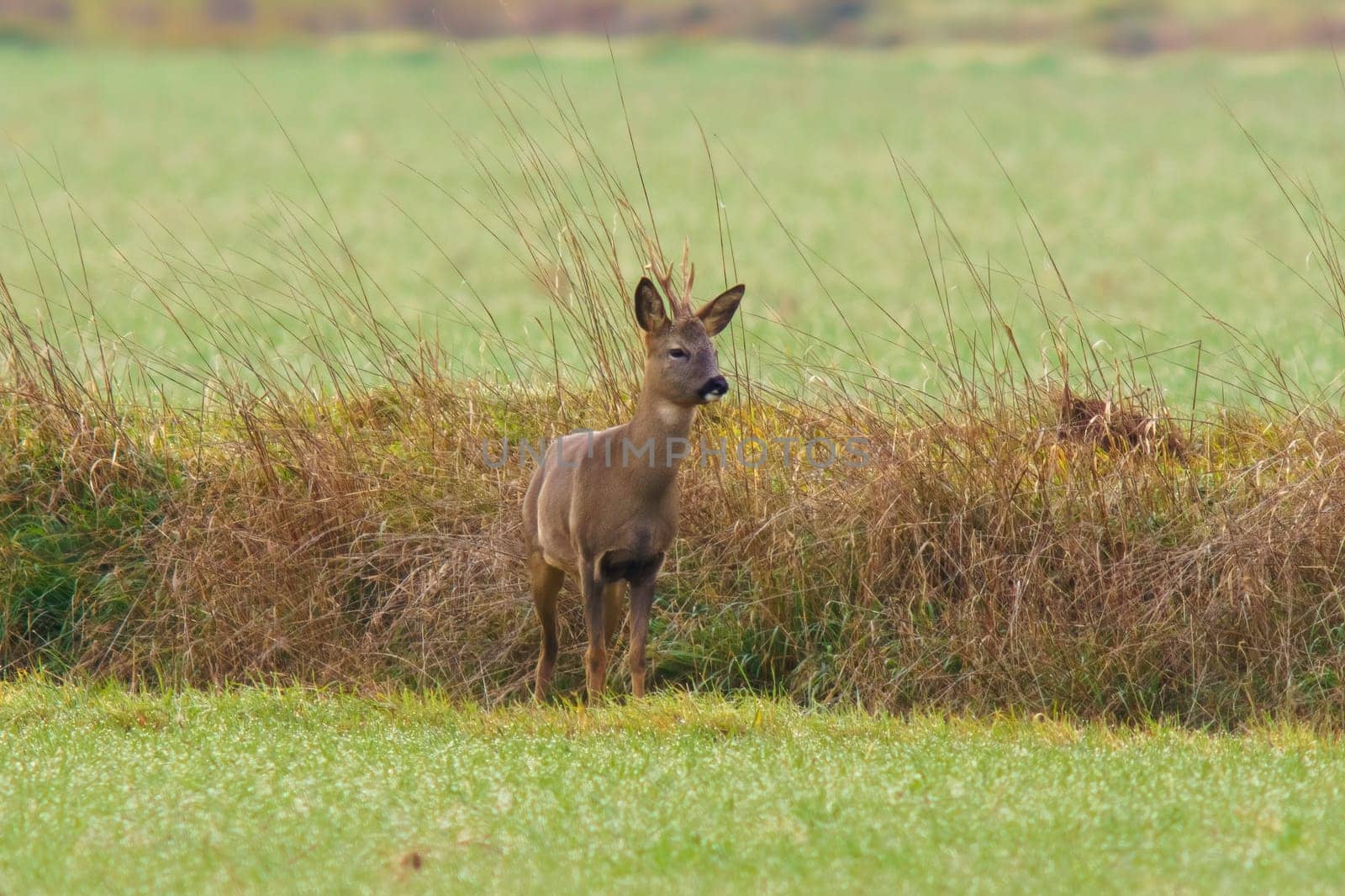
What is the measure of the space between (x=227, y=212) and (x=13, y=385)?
15.6 m

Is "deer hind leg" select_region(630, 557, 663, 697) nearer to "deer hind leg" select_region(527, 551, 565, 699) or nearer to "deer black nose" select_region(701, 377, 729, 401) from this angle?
"deer hind leg" select_region(527, 551, 565, 699)

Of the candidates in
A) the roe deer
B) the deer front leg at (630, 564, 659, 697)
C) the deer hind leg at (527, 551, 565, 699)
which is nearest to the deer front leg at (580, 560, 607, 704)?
the roe deer

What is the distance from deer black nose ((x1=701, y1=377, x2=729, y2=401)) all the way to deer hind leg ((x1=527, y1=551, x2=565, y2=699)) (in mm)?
1070

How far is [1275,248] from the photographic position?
19422 millimetres

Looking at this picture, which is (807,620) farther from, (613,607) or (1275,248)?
(1275,248)

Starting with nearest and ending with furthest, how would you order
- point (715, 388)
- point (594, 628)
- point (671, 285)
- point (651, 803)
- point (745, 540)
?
point (651, 803)
point (715, 388)
point (594, 628)
point (671, 285)
point (745, 540)

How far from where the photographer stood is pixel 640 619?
20.2 ft

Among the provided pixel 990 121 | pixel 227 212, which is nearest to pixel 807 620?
pixel 227 212

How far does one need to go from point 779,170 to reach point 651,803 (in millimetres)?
23135

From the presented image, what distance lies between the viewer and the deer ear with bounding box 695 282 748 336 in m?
5.89

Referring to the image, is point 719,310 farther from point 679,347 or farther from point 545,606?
point 545,606

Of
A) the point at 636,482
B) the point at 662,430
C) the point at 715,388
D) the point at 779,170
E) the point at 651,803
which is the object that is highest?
the point at 715,388

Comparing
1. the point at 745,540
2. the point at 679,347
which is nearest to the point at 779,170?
the point at 745,540

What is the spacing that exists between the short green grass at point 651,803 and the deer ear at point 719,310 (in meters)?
1.41
